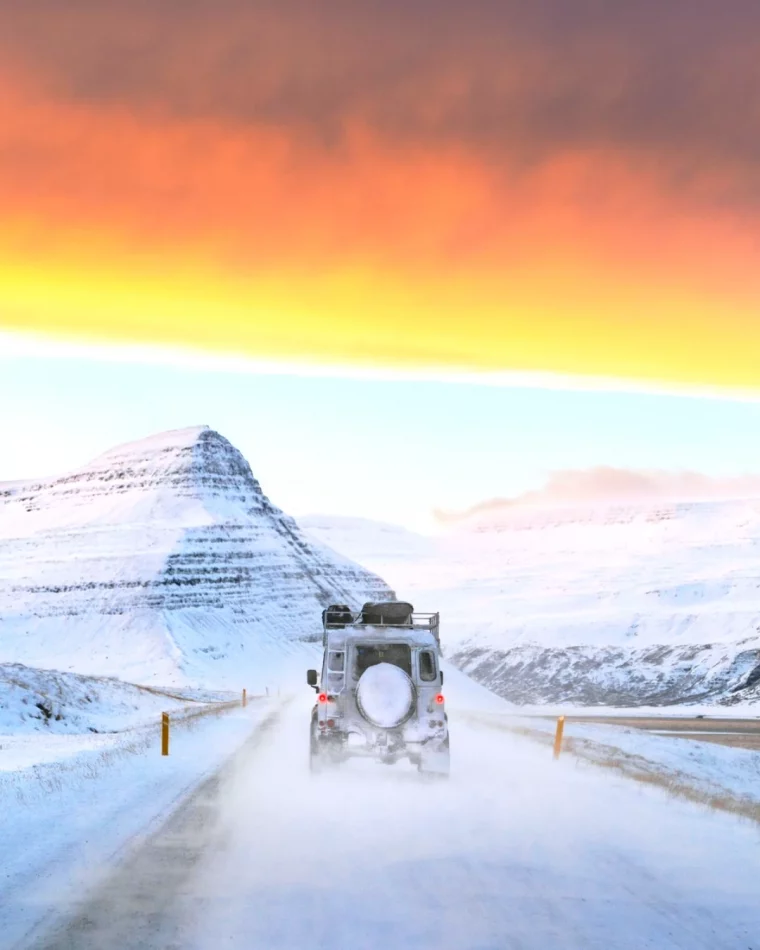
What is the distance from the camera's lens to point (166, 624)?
192 m

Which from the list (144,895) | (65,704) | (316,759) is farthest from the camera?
(65,704)

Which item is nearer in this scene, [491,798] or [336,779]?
[491,798]

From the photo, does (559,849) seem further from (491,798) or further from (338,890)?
(491,798)

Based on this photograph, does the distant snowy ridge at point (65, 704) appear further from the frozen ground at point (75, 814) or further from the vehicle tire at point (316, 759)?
the vehicle tire at point (316, 759)

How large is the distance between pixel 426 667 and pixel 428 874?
29.2ft

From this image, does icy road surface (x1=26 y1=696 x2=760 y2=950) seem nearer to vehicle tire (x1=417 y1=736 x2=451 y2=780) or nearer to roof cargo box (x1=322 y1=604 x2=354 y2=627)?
vehicle tire (x1=417 y1=736 x2=451 y2=780)

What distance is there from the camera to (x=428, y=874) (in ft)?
37.8

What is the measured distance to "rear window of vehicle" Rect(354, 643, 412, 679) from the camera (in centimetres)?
2044

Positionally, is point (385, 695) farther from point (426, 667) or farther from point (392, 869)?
point (392, 869)

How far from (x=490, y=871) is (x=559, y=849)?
182 cm

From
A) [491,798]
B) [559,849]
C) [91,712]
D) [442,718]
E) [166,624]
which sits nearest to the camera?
[559,849]

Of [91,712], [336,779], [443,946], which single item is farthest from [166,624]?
[443,946]

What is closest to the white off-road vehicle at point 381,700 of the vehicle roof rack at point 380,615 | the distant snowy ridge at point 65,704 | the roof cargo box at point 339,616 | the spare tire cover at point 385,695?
the spare tire cover at point 385,695

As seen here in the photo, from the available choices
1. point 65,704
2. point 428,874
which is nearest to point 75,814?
point 428,874
